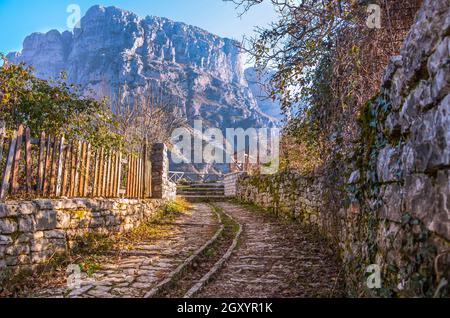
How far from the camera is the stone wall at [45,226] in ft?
13.8

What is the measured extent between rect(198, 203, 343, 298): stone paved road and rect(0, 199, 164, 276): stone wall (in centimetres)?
244

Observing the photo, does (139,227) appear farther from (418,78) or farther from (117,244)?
(418,78)

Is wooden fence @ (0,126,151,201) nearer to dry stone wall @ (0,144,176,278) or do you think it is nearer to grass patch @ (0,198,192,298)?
dry stone wall @ (0,144,176,278)

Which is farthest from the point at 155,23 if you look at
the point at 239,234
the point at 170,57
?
the point at 239,234

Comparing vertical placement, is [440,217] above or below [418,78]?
below

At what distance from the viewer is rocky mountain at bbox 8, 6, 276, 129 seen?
106 meters

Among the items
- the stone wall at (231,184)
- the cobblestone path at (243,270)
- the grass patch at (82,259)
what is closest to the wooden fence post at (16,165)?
the grass patch at (82,259)

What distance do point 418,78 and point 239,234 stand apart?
6.21m

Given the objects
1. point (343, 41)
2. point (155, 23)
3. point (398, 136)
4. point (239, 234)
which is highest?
point (155, 23)

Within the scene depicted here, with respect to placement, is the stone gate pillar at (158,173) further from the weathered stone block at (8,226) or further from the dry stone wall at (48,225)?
the weathered stone block at (8,226)

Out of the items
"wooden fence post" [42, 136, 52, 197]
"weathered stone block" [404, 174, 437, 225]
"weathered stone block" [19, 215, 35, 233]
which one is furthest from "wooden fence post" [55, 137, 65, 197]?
"weathered stone block" [404, 174, 437, 225]

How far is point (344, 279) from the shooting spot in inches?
160

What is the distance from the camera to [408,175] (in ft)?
7.73

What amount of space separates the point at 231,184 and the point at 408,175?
756 inches
